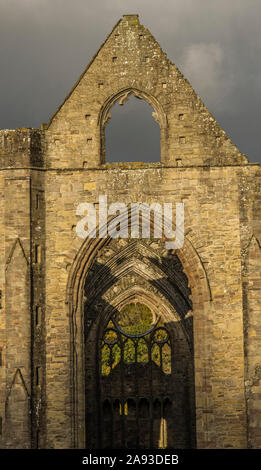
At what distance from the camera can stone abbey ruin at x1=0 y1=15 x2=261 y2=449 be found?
63.0 feet

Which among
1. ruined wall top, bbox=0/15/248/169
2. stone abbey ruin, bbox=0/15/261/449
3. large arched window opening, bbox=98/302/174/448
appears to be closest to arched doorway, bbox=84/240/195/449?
large arched window opening, bbox=98/302/174/448

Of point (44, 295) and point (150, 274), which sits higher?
point (150, 274)

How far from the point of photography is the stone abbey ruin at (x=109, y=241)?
63.0 feet

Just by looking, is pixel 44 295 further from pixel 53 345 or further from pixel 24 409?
pixel 24 409

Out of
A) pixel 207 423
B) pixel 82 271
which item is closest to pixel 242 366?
pixel 207 423

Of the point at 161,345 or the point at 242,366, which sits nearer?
the point at 242,366

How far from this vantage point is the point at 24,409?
18953 millimetres
